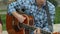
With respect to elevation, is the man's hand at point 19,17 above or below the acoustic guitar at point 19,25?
above

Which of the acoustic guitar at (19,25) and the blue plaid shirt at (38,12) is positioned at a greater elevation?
the blue plaid shirt at (38,12)

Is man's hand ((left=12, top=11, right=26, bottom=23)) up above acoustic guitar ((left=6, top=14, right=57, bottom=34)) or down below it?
above

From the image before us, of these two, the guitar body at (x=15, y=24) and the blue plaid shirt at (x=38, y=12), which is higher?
the blue plaid shirt at (x=38, y=12)

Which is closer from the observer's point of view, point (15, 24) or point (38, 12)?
point (38, 12)

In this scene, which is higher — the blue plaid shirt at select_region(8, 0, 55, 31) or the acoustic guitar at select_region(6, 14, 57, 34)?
the blue plaid shirt at select_region(8, 0, 55, 31)

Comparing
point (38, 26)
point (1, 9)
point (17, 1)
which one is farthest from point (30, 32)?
point (1, 9)

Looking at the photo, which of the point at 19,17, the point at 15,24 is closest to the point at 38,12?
the point at 19,17

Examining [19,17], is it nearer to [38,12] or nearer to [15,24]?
[15,24]

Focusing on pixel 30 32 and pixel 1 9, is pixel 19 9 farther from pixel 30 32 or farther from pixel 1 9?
pixel 1 9

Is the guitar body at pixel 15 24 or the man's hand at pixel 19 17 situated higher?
the man's hand at pixel 19 17

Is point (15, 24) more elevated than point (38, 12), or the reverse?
point (38, 12)

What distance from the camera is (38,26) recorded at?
3.83 m

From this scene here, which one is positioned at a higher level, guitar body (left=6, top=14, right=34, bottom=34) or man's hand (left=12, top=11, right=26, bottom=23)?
man's hand (left=12, top=11, right=26, bottom=23)

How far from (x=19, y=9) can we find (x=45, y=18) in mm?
384
